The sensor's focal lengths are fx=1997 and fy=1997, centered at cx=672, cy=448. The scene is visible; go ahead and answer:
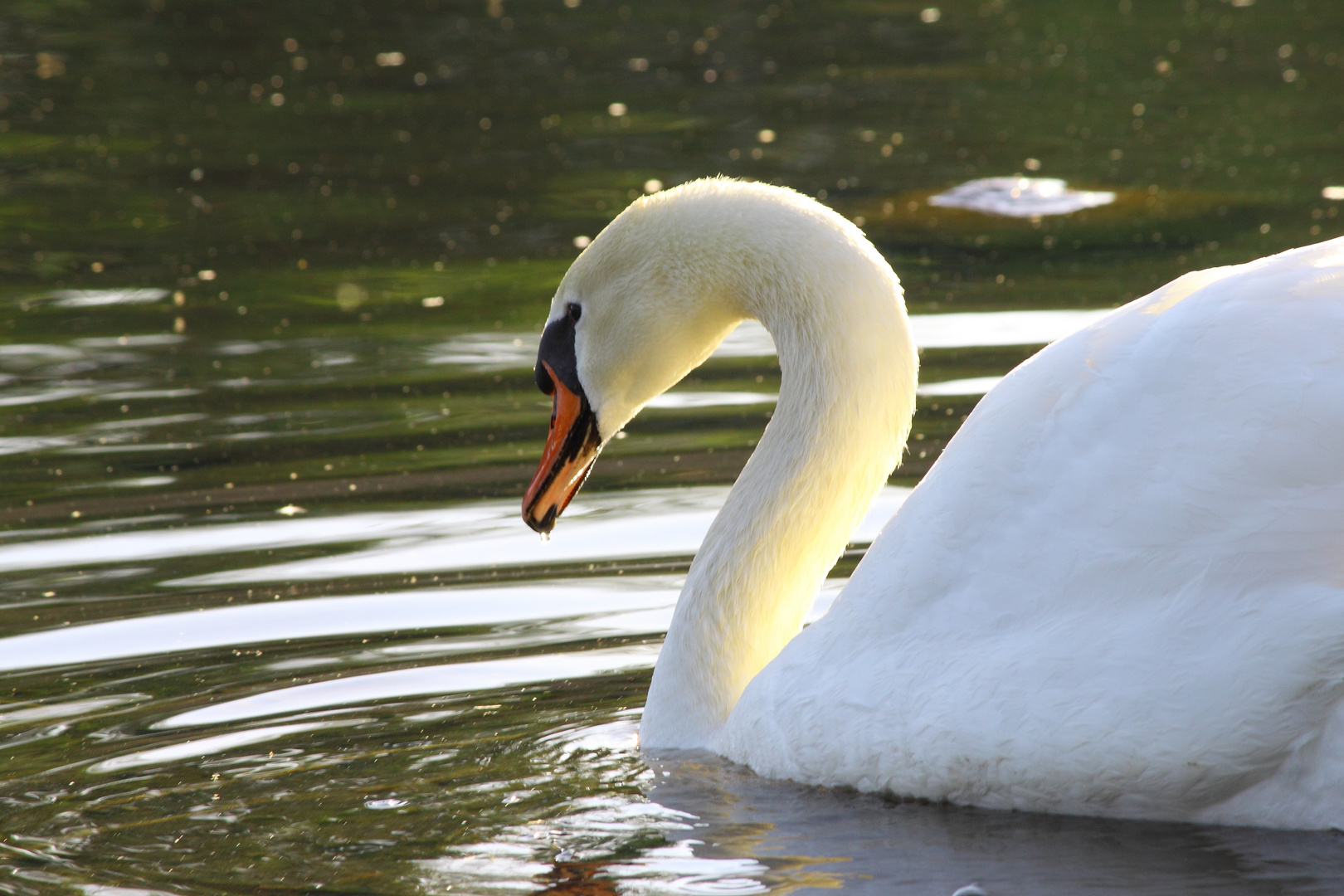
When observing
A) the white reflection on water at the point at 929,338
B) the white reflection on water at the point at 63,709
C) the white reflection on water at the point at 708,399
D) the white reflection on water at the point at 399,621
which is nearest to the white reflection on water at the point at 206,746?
the white reflection on water at the point at 63,709

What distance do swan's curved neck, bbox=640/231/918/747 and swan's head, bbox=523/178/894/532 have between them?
59 millimetres

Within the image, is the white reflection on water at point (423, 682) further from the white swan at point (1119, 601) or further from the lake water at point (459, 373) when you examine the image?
the white swan at point (1119, 601)

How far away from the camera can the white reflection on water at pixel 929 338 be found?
909cm

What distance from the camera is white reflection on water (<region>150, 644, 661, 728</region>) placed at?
5.32m

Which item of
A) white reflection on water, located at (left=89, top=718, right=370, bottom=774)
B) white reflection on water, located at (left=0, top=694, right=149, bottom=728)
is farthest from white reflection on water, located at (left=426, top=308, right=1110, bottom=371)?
white reflection on water, located at (left=89, top=718, right=370, bottom=774)

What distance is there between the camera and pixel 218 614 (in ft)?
20.2

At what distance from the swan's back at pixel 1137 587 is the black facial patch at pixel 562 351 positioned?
→ 1391mm

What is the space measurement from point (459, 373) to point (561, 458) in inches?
141

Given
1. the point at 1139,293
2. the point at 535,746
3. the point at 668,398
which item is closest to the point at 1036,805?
the point at 535,746

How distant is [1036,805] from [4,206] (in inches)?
420

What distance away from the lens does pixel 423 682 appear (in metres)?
5.54

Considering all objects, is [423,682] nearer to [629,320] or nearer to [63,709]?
[63,709]

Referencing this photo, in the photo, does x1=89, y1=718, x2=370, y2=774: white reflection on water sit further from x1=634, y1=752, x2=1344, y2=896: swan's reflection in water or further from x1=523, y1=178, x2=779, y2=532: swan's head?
x1=634, y1=752, x2=1344, y2=896: swan's reflection in water

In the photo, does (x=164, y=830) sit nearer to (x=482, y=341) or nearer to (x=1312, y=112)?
(x=482, y=341)
